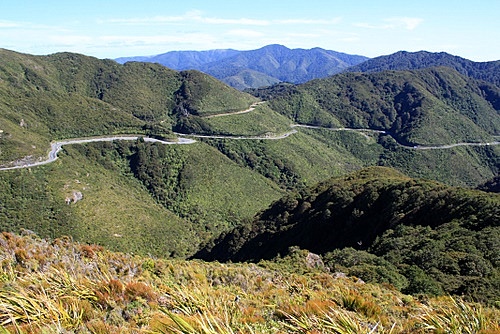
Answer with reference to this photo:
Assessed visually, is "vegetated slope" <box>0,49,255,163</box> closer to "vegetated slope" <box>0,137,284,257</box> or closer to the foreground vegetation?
"vegetated slope" <box>0,137,284,257</box>

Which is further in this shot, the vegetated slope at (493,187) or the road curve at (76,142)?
the vegetated slope at (493,187)

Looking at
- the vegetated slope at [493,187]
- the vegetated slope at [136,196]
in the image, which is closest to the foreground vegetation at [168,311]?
the vegetated slope at [136,196]

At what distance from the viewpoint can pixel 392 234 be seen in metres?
27.6

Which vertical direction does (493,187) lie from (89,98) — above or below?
below

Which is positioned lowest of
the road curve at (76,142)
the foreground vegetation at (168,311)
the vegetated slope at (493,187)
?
the vegetated slope at (493,187)

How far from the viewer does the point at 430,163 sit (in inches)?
4491

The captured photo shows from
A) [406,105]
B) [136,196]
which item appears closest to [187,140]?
[136,196]

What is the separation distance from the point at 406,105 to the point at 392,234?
5646 inches

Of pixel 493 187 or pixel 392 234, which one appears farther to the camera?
pixel 493 187

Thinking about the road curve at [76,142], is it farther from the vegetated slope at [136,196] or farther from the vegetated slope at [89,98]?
the vegetated slope at [89,98]

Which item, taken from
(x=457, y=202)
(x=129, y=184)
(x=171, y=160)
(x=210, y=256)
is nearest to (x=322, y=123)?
(x=171, y=160)

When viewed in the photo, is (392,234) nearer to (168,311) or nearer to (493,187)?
(168,311)

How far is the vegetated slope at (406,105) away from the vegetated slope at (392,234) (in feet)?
309

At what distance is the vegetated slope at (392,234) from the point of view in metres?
18.0
